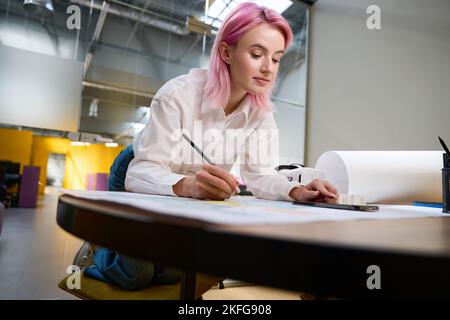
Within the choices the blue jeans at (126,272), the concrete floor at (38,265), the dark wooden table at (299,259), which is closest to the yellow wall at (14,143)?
the concrete floor at (38,265)

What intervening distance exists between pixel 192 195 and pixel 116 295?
0.33 m

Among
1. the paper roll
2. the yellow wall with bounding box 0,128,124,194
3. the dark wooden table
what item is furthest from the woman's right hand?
the yellow wall with bounding box 0,128,124,194

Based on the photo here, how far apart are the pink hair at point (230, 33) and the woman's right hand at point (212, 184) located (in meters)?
0.52

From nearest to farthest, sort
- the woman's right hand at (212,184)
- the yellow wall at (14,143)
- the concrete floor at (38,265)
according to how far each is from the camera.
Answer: the woman's right hand at (212,184) → the concrete floor at (38,265) → the yellow wall at (14,143)

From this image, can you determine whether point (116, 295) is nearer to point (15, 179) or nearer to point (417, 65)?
point (417, 65)

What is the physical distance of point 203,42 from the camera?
177 inches

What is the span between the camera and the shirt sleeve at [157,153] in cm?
81

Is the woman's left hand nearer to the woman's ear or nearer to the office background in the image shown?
the woman's ear

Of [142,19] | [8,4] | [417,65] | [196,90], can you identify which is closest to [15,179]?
[8,4]

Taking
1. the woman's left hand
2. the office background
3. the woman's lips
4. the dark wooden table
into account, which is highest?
the office background

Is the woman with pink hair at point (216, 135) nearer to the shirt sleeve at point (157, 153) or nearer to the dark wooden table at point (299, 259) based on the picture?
the shirt sleeve at point (157, 153)

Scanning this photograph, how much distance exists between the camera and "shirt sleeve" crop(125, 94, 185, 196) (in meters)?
0.81

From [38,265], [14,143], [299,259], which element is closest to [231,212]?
[299,259]

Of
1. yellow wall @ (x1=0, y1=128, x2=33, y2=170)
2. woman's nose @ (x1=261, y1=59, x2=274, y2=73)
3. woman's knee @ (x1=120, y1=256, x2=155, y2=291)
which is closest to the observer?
woman's knee @ (x1=120, y1=256, x2=155, y2=291)
